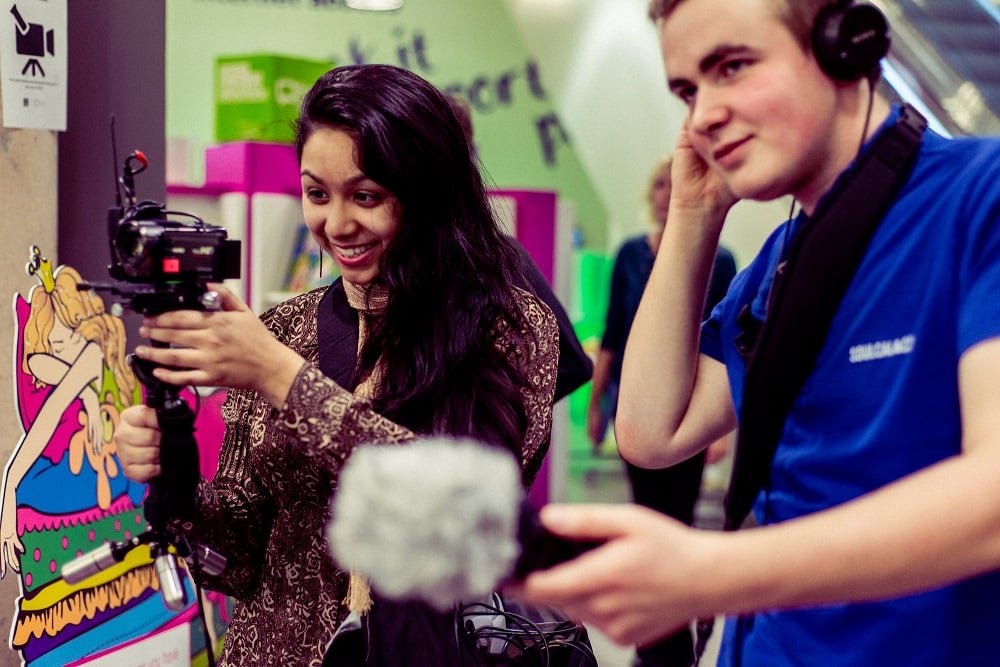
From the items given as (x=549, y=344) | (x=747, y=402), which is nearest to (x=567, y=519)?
(x=747, y=402)

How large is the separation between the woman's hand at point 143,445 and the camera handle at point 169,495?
0.05 feet

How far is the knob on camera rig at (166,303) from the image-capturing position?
1191mm

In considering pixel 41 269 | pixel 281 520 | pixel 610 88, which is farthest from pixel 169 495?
pixel 610 88

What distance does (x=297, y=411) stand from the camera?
121cm

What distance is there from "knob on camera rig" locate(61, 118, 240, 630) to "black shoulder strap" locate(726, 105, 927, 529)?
2.12 feet

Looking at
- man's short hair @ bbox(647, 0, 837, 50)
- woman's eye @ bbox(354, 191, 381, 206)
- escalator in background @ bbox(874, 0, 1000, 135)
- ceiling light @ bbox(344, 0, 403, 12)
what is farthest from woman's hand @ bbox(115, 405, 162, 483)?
ceiling light @ bbox(344, 0, 403, 12)

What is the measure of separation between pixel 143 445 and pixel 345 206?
1.37 feet

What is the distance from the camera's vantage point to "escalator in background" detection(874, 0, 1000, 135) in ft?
16.0

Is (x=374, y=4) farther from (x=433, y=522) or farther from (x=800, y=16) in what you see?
(x=433, y=522)

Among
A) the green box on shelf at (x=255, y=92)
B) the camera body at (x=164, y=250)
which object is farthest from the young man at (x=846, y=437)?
the green box on shelf at (x=255, y=92)

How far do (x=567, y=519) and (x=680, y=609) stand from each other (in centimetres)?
9

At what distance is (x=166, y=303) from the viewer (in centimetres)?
119

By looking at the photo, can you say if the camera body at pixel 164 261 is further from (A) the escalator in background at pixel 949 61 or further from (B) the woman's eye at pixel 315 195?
(A) the escalator in background at pixel 949 61

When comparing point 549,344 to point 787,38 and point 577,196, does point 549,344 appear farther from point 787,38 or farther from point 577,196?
point 577,196
